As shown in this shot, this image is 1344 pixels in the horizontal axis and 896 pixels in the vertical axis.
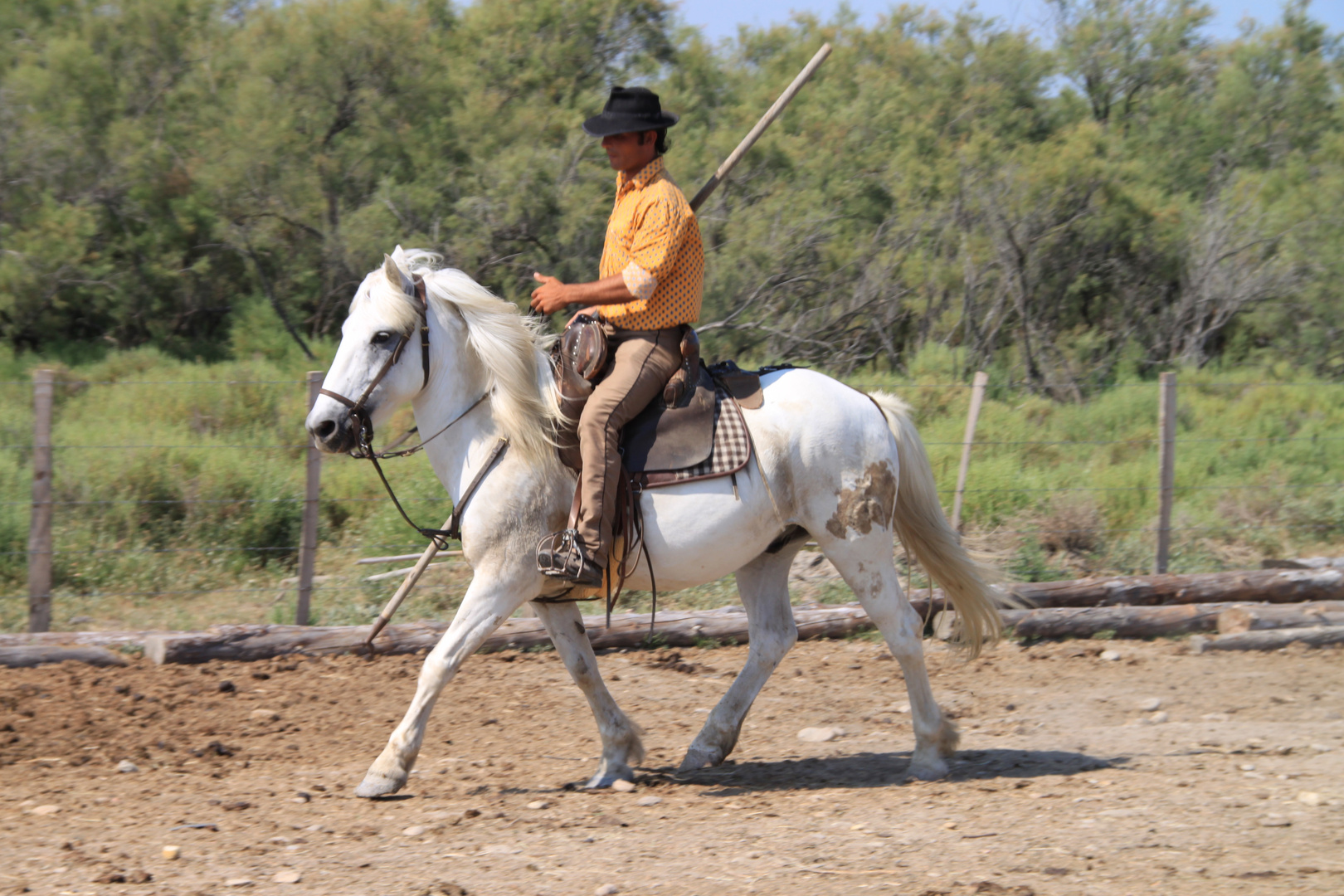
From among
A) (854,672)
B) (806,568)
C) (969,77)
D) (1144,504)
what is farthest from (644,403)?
(969,77)

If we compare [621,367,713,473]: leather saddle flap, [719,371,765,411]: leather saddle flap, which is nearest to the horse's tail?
[719,371,765,411]: leather saddle flap

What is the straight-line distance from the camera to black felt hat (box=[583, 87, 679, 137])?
4.95 metres

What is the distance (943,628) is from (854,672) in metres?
0.91

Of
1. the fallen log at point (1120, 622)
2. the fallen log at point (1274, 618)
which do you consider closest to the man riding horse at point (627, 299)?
the fallen log at point (1120, 622)

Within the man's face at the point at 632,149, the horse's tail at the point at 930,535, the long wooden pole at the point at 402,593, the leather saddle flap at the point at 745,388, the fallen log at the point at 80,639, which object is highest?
the man's face at the point at 632,149

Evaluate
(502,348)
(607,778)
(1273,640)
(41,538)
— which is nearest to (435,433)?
(502,348)

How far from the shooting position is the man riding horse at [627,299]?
4895 mm

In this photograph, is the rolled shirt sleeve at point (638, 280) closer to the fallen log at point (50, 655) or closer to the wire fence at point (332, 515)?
the wire fence at point (332, 515)

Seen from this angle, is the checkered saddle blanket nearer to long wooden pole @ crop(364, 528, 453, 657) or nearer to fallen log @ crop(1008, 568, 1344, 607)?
long wooden pole @ crop(364, 528, 453, 657)

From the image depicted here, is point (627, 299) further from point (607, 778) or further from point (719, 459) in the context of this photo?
point (607, 778)

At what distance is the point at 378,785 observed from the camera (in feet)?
16.1

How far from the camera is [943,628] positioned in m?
8.09

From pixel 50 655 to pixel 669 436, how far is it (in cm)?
Result: 443

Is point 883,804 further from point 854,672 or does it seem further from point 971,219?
point 971,219
